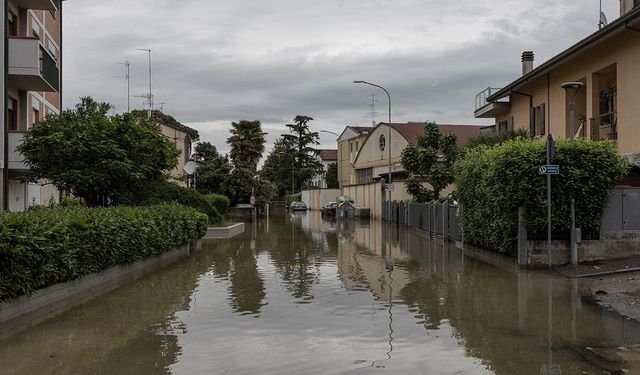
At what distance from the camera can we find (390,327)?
8805 mm

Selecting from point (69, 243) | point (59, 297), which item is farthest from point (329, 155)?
point (59, 297)

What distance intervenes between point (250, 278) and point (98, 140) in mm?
6296

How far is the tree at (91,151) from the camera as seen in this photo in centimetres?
1688

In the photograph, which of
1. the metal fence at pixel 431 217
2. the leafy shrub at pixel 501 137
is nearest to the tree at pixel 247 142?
the metal fence at pixel 431 217

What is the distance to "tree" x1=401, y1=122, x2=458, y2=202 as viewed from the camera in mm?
34656

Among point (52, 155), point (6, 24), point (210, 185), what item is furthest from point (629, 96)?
point (210, 185)

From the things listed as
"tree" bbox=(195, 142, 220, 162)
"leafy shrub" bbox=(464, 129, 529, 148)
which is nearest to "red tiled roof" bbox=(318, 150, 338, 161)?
"tree" bbox=(195, 142, 220, 162)

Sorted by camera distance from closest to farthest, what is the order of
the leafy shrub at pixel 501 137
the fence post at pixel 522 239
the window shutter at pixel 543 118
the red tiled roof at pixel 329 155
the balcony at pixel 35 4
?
the fence post at pixel 522 239, the balcony at pixel 35 4, the window shutter at pixel 543 118, the leafy shrub at pixel 501 137, the red tiled roof at pixel 329 155

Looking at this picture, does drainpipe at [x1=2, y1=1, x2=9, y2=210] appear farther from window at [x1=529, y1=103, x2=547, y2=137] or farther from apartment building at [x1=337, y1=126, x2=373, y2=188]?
apartment building at [x1=337, y1=126, x2=373, y2=188]

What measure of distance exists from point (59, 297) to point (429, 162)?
90.2 feet

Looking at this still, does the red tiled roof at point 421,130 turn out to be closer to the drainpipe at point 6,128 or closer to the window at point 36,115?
the window at point 36,115

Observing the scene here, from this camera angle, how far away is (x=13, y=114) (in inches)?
846

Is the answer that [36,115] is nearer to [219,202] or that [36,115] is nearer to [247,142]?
[219,202]

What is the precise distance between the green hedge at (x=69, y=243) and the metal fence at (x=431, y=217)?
11.9m
